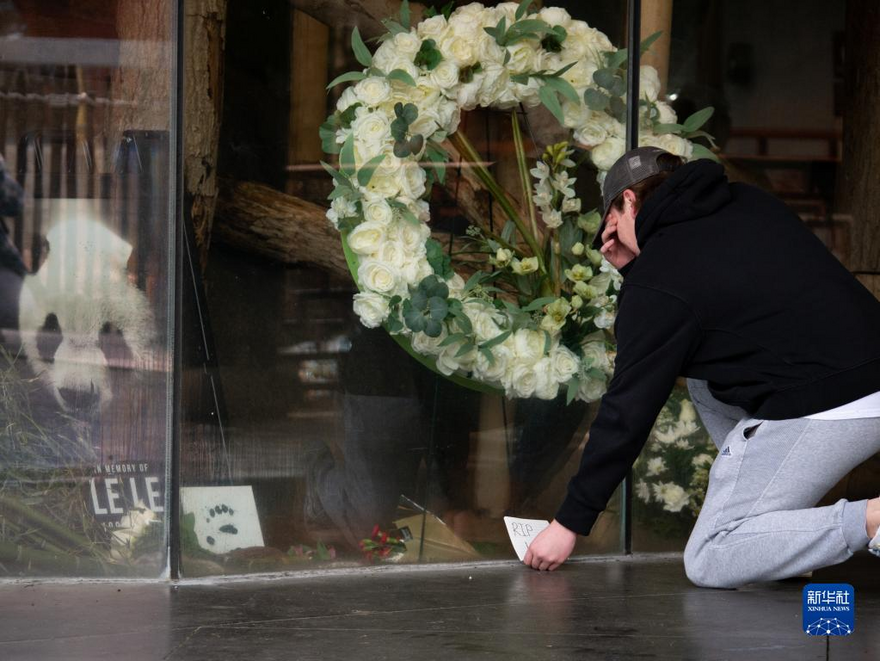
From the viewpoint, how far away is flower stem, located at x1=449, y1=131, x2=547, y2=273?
3.54 meters

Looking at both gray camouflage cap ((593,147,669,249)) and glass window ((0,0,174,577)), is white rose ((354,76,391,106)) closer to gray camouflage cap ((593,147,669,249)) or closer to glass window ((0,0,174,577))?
glass window ((0,0,174,577))

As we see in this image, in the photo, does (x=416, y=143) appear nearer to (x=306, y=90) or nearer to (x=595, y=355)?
(x=306, y=90)

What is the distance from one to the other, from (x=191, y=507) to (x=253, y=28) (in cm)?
132

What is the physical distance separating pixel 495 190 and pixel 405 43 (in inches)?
19.9

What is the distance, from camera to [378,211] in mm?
3350

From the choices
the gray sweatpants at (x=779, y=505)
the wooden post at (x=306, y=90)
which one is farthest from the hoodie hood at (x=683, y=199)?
the wooden post at (x=306, y=90)

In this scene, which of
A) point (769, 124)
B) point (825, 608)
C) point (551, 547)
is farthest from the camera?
point (769, 124)

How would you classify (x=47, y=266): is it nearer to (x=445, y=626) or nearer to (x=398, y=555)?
(x=398, y=555)

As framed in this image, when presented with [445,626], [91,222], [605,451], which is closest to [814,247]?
[605,451]

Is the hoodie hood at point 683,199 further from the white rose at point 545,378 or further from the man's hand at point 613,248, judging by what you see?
the white rose at point 545,378

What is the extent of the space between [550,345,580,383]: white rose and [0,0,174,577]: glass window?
1.09 m

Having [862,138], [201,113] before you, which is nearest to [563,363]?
[201,113]

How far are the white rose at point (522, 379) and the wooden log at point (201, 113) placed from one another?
3.03ft

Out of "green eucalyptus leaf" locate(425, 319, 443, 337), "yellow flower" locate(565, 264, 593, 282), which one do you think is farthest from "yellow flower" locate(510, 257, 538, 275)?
"green eucalyptus leaf" locate(425, 319, 443, 337)
